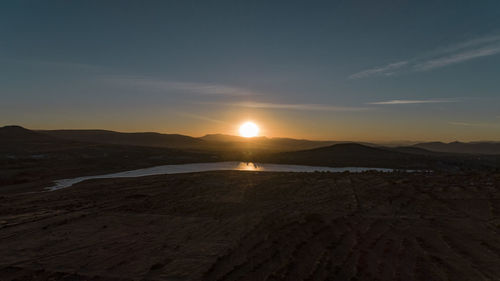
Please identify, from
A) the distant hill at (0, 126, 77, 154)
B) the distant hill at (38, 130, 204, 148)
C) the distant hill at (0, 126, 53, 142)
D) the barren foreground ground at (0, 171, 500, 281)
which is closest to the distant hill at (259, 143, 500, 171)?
the barren foreground ground at (0, 171, 500, 281)

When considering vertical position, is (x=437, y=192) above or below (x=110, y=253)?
above

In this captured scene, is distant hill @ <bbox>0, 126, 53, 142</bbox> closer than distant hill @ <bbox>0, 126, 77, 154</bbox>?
No

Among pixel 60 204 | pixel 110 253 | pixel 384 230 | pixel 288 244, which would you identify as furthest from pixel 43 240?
pixel 384 230

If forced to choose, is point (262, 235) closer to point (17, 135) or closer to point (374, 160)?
point (374, 160)

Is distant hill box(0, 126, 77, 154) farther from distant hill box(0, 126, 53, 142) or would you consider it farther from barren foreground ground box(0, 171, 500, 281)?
barren foreground ground box(0, 171, 500, 281)

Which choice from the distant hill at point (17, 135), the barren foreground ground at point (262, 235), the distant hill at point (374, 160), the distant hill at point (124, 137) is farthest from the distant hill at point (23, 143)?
the barren foreground ground at point (262, 235)

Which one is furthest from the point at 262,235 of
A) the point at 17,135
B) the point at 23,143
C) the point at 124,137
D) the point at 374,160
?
the point at 124,137

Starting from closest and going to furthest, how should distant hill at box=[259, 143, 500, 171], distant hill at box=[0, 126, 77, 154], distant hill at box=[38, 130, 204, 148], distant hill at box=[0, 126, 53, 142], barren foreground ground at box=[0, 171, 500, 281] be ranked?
barren foreground ground at box=[0, 171, 500, 281] → distant hill at box=[259, 143, 500, 171] → distant hill at box=[0, 126, 77, 154] → distant hill at box=[0, 126, 53, 142] → distant hill at box=[38, 130, 204, 148]

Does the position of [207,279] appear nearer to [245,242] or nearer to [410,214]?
[245,242]
